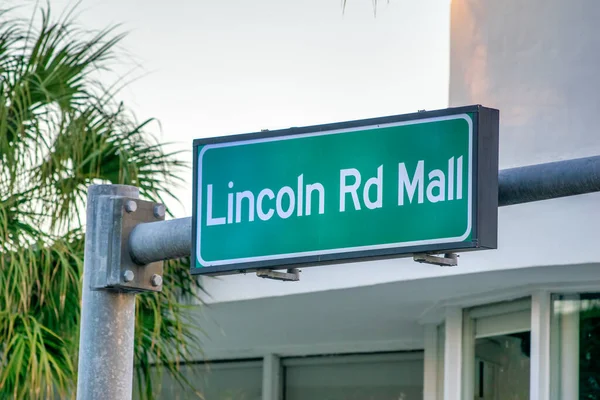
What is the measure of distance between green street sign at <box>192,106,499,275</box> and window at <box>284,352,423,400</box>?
8.81 meters

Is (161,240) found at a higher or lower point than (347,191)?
lower

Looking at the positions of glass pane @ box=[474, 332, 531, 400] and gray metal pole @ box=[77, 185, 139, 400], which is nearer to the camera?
gray metal pole @ box=[77, 185, 139, 400]

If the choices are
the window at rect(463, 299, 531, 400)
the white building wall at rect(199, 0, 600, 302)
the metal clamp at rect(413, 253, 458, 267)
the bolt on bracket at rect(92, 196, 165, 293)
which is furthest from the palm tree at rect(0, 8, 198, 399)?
the metal clamp at rect(413, 253, 458, 267)

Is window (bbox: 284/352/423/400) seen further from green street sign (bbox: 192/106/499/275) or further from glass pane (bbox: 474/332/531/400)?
green street sign (bbox: 192/106/499/275)

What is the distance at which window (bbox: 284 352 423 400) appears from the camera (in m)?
12.7

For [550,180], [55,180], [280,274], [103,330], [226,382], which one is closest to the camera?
[550,180]

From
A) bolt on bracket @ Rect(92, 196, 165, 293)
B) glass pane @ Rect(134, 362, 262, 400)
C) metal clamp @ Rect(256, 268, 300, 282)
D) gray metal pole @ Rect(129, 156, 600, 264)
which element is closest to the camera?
gray metal pole @ Rect(129, 156, 600, 264)

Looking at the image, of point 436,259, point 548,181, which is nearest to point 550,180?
point 548,181

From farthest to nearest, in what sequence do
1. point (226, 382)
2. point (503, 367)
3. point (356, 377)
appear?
point (226, 382) < point (356, 377) < point (503, 367)

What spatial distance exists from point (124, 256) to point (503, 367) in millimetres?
6133

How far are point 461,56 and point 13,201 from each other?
349 centimetres

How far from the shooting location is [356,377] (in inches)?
521

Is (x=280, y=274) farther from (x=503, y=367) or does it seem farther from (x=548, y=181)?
(x=503, y=367)

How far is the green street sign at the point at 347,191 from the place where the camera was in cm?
358
